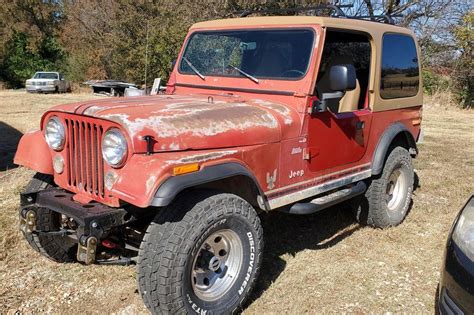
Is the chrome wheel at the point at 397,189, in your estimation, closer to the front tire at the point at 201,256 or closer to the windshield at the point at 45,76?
the front tire at the point at 201,256

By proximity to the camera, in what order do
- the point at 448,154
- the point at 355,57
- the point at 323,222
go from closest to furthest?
1. the point at 355,57
2. the point at 323,222
3. the point at 448,154

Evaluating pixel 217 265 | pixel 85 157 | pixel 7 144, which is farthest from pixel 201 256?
pixel 7 144

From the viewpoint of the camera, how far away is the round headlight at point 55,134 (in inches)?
126

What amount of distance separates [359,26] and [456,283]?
2626 millimetres

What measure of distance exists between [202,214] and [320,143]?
1.41 metres

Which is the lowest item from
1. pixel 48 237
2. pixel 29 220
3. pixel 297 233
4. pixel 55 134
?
pixel 297 233

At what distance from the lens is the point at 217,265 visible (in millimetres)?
3105

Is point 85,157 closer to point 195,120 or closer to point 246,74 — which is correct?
point 195,120

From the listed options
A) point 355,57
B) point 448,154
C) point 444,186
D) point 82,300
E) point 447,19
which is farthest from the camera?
point 447,19

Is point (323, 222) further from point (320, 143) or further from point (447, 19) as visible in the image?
point (447, 19)

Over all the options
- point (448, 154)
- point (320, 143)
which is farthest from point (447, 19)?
point (320, 143)

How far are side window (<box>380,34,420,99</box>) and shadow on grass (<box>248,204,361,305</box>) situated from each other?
4.74 feet

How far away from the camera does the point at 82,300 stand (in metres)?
3.41

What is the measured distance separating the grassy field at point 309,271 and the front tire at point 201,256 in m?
0.33
